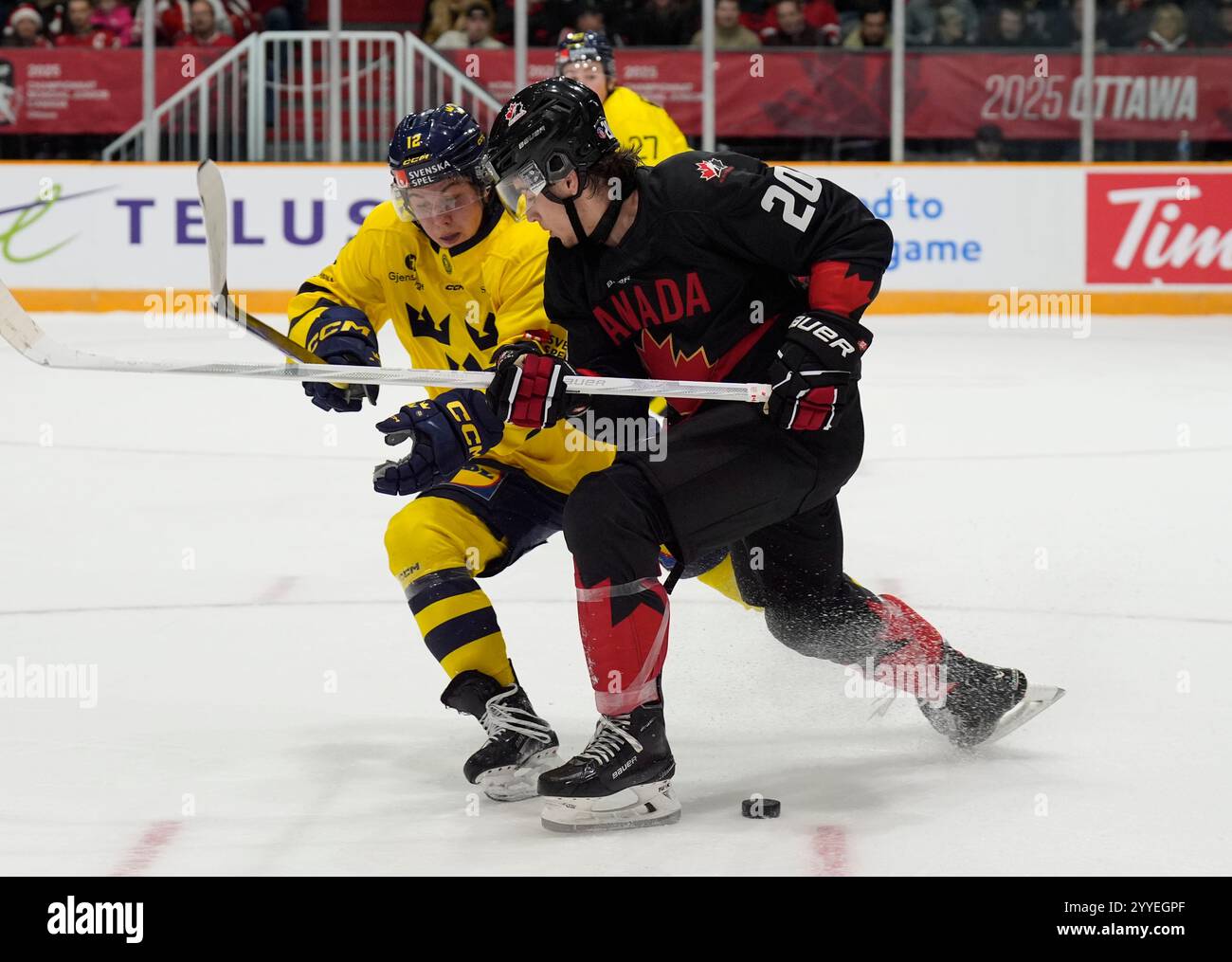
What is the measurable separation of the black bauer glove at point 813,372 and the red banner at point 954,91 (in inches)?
301

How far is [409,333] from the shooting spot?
3.23 metres

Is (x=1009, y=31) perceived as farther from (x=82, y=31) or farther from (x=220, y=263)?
(x=220, y=263)

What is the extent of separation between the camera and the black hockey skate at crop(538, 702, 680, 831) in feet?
8.70

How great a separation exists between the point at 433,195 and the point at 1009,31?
7.82 metres

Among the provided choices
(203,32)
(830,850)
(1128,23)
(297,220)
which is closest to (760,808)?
(830,850)

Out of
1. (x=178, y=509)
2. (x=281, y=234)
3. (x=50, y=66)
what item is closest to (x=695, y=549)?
(x=178, y=509)

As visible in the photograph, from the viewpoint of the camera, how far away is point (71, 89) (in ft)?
33.7

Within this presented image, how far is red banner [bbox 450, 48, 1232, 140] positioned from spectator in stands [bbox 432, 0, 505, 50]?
134 mm

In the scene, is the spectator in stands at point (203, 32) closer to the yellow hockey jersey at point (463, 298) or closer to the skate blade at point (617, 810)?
the yellow hockey jersey at point (463, 298)

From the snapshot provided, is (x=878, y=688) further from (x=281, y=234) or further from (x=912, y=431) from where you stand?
(x=281, y=234)

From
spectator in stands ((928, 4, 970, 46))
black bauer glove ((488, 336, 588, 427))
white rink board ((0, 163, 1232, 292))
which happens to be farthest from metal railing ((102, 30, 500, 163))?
black bauer glove ((488, 336, 588, 427))

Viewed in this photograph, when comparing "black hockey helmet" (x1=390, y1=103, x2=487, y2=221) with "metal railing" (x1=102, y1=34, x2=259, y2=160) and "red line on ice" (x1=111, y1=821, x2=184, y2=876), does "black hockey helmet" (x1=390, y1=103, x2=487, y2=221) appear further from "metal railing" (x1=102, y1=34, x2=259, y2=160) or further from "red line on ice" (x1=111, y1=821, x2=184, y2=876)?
"metal railing" (x1=102, y1=34, x2=259, y2=160)

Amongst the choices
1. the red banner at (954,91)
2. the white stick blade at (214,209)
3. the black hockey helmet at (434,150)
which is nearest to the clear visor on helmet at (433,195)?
the black hockey helmet at (434,150)

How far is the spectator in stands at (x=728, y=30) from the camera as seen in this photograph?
33.3 feet
